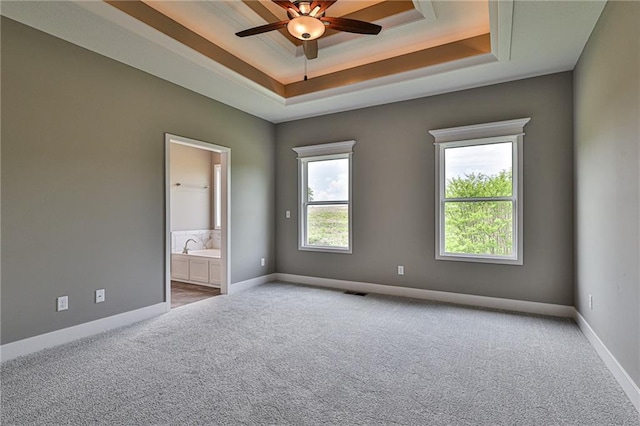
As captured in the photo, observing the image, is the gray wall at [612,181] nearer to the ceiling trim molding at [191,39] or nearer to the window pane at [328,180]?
the window pane at [328,180]

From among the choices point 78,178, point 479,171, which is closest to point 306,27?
point 78,178

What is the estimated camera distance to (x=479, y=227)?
4258mm

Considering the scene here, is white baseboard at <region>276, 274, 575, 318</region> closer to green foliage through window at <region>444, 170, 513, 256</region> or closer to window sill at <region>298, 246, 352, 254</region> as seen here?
window sill at <region>298, 246, 352, 254</region>

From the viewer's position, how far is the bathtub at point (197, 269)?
17.5ft

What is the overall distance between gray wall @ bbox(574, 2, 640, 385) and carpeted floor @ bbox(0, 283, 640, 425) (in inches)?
16.7

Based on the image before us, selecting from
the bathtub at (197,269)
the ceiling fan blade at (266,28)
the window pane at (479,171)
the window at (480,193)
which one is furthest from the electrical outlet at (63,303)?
the window pane at (479,171)

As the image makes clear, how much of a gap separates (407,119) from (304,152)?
5.78 ft

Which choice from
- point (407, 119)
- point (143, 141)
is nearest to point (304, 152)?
point (407, 119)

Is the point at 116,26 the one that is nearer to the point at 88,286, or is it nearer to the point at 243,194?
the point at 88,286

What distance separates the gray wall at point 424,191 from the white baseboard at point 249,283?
1.00ft

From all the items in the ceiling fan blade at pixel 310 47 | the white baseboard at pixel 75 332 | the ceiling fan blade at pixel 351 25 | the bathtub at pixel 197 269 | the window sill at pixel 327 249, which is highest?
the ceiling fan blade at pixel 310 47

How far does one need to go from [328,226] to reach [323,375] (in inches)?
124

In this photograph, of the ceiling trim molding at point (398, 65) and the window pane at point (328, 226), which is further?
the window pane at point (328, 226)

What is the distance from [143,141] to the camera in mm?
3779
